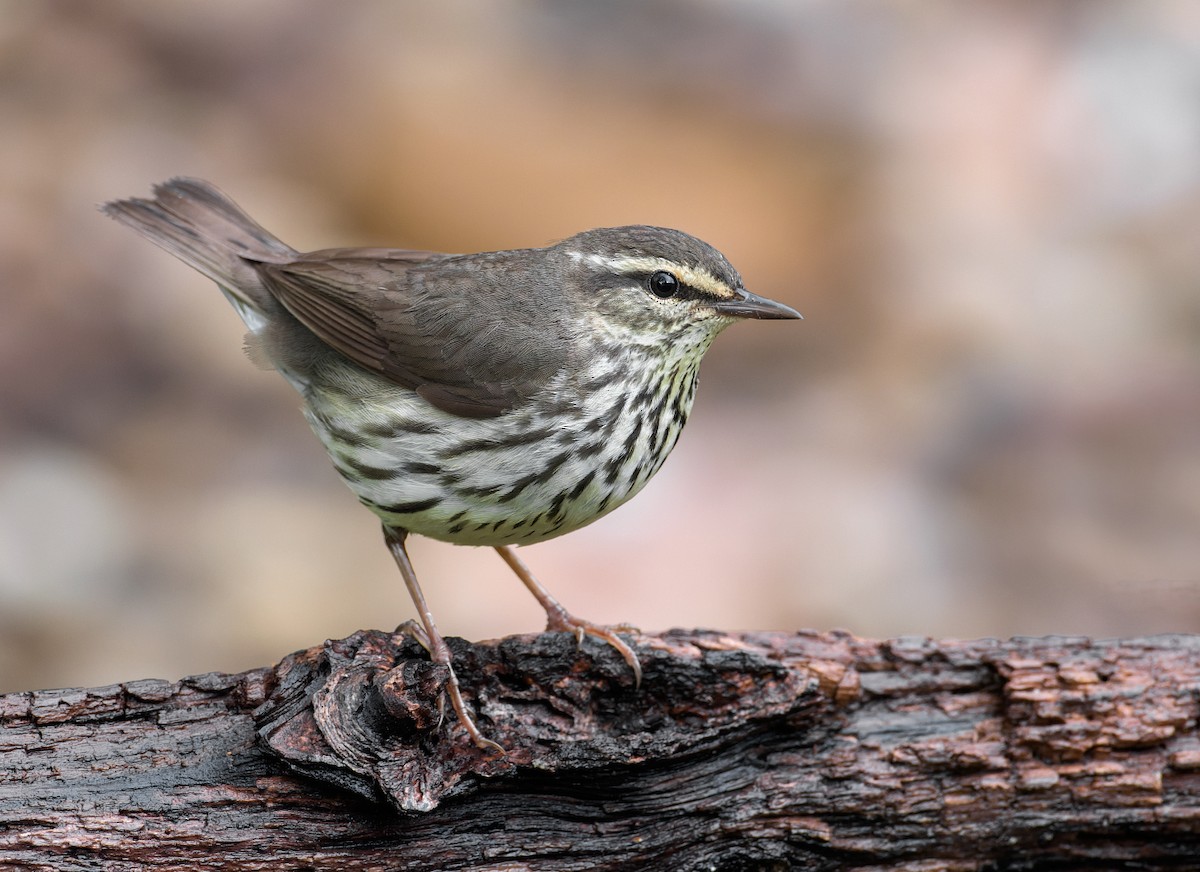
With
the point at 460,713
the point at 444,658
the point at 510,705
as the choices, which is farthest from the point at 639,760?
the point at 444,658

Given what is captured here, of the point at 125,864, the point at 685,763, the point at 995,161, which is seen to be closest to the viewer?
the point at 125,864

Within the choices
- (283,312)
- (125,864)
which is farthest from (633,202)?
(125,864)

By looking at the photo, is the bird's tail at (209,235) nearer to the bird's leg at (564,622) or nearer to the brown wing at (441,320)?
the brown wing at (441,320)

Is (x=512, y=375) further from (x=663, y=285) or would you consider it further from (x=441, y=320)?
(x=663, y=285)

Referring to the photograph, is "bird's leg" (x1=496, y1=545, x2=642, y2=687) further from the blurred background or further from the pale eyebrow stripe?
the blurred background

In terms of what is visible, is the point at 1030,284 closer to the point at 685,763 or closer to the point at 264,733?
the point at 685,763

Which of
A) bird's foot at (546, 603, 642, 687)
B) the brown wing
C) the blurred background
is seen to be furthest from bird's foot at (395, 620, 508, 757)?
the blurred background
